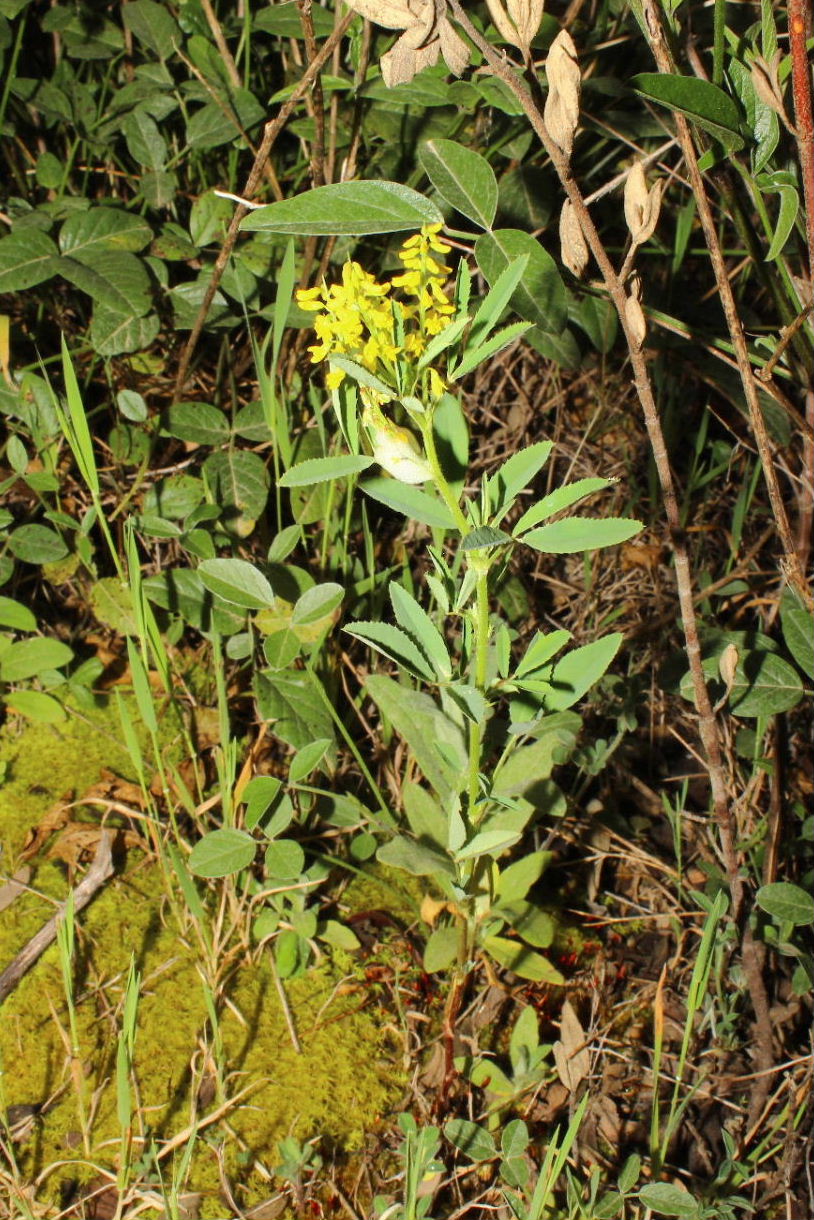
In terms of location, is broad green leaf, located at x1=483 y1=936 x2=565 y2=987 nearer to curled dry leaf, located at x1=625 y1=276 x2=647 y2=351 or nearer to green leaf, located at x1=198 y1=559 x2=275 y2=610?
green leaf, located at x1=198 y1=559 x2=275 y2=610

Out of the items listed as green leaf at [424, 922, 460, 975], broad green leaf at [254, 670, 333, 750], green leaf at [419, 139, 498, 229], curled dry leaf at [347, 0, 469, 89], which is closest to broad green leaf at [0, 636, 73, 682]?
broad green leaf at [254, 670, 333, 750]

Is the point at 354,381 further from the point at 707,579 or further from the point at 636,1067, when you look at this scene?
the point at 636,1067

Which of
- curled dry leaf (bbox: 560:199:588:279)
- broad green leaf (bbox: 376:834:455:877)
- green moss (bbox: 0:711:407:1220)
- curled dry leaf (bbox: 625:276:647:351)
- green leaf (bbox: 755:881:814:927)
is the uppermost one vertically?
curled dry leaf (bbox: 560:199:588:279)

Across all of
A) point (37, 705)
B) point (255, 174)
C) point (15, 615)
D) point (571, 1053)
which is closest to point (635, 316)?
point (255, 174)

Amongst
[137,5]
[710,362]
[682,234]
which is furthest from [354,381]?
[137,5]

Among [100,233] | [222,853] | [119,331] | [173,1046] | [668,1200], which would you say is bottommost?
[173,1046]

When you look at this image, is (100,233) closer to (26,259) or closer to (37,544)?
(26,259)

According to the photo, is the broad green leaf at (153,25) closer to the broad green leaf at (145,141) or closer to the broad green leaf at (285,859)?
the broad green leaf at (145,141)
